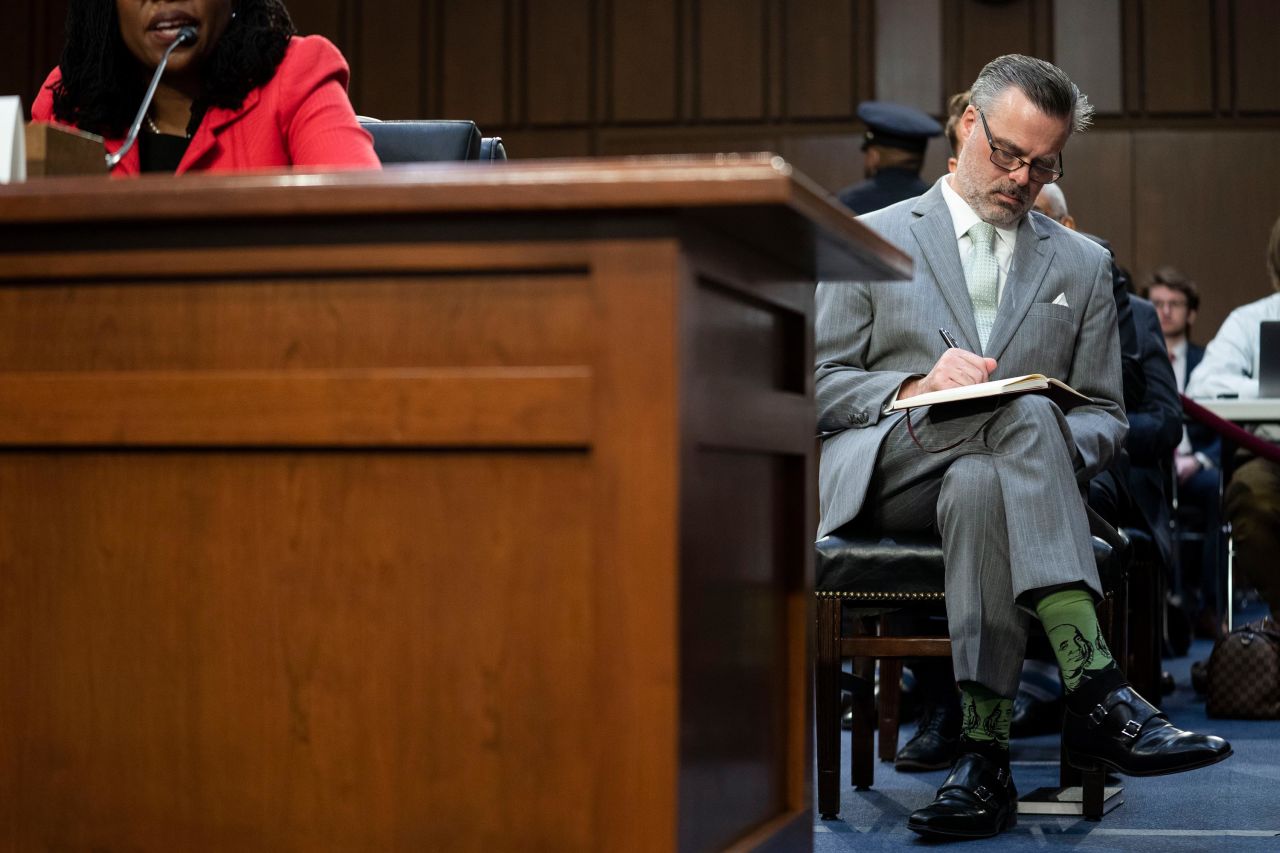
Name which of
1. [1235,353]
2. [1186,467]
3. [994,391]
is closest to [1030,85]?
[994,391]

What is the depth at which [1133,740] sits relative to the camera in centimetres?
221

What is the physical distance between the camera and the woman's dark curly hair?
2.02m

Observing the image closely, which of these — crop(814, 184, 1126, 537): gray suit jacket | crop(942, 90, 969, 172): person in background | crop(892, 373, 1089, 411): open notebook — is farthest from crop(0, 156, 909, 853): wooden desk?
crop(942, 90, 969, 172): person in background

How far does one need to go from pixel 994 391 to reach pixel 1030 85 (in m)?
0.67

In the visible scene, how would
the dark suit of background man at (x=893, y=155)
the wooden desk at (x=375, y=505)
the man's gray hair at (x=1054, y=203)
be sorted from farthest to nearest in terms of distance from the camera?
the dark suit of background man at (x=893, y=155), the man's gray hair at (x=1054, y=203), the wooden desk at (x=375, y=505)

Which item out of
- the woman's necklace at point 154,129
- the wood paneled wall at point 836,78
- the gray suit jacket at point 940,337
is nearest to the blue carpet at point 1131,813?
the gray suit jacket at point 940,337

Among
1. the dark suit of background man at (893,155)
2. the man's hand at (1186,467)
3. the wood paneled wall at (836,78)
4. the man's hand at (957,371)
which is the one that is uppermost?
the wood paneled wall at (836,78)

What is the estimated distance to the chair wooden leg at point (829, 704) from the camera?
2496mm

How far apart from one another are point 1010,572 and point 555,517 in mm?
1302

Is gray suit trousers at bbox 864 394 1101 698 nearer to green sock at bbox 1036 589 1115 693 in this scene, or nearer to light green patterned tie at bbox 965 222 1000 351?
green sock at bbox 1036 589 1115 693

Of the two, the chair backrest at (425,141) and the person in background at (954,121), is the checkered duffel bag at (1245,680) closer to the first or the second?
the person in background at (954,121)

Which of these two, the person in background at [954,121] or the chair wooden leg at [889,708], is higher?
the person in background at [954,121]

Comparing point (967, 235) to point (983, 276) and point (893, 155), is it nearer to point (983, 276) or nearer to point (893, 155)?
point (983, 276)

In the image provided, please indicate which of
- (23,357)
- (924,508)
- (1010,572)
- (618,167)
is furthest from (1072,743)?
(23,357)
